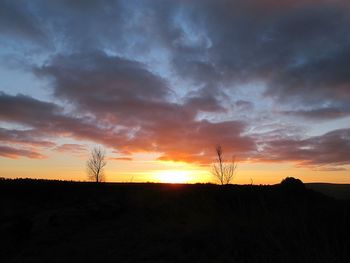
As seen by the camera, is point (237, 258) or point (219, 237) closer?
point (237, 258)

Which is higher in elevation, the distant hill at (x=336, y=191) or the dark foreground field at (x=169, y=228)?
the distant hill at (x=336, y=191)

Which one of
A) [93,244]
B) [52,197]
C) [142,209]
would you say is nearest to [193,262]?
[93,244]

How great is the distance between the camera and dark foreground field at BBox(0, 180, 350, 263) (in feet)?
25.9

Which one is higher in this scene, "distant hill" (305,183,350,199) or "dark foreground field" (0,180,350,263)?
"distant hill" (305,183,350,199)

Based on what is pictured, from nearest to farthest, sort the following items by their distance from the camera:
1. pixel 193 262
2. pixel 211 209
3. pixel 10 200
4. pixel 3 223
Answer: pixel 193 262 < pixel 211 209 < pixel 3 223 < pixel 10 200

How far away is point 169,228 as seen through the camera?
14.1 m

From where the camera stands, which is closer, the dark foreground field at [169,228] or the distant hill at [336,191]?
the dark foreground field at [169,228]

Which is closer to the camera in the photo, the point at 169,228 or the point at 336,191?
the point at 169,228

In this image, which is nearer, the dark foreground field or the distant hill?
the dark foreground field

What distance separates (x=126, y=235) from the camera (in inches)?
536

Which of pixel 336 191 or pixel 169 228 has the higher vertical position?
pixel 336 191

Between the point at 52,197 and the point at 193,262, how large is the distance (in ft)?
54.4

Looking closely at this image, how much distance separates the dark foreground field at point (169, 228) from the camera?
25.9ft

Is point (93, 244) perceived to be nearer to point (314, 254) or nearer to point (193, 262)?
point (193, 262)
